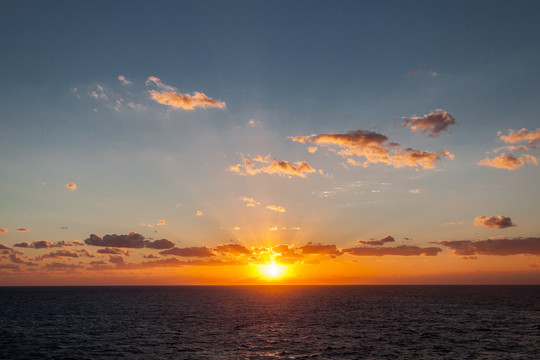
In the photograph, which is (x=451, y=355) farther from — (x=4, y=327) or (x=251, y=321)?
(x=4, y=327)

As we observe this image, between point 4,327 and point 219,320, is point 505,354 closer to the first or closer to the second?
point 219,320

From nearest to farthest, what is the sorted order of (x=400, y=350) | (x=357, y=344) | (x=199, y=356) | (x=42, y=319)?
(x=199, y=356), (x=400, y=350), (x=357, y=344), (x=42, y=319)

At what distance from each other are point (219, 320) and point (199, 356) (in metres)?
45.3

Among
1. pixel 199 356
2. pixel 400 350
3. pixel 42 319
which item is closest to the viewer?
pixel 199 356

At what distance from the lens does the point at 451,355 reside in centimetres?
5544

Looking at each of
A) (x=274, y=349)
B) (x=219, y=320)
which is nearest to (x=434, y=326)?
(x=274, y=349)

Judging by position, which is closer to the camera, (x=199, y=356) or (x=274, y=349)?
(x=199, y=356)

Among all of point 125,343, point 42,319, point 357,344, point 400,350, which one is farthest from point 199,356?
point 42,319

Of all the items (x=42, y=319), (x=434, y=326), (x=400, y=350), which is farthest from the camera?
(x=42, y=319)

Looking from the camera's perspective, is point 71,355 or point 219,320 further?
point 219,320

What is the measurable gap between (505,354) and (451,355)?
8.52 meters

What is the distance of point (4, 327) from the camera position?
86.2 metres

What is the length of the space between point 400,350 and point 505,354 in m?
15.1

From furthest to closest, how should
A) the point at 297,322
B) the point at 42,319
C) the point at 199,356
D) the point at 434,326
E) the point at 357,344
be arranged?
1. the point at 42,319
2. the point at 297,322
3. the point at 434,326
4. the point at 357,344
5. the point at 199,356
